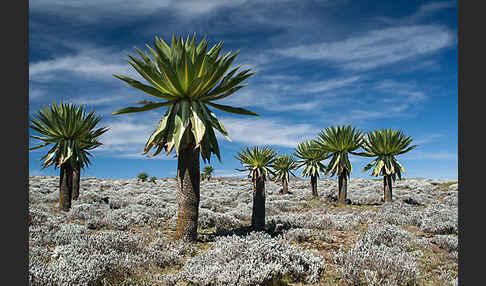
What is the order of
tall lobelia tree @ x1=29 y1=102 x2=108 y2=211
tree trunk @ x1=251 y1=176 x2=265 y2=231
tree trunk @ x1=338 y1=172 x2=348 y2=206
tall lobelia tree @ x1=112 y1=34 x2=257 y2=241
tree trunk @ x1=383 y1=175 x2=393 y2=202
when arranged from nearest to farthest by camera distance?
1. tall lobelia tree @ x1=112 y1=34 x2=257 y2=241
2. tree trunk @ x1=251 y1=176 x2=265 y2=231
3. tall lobelia tree @ x1=29 y1=102 x2=108 y2=211
4. tree trunk @ x1=338 y1=172 x2=348 y2=206
5. tree trunk @ x1=383 y1=175 x2=393 y2=202

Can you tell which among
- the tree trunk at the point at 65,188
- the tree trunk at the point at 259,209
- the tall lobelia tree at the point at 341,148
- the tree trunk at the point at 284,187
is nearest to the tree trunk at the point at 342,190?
the tall lobelia tree at the point at 341,148

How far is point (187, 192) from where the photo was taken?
8.13 meters

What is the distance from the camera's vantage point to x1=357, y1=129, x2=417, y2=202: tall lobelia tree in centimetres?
2016

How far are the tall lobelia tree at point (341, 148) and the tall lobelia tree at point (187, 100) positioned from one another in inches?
536

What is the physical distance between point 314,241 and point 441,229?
4523mm

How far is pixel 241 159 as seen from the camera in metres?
11.3

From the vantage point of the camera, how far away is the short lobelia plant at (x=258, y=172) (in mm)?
10289

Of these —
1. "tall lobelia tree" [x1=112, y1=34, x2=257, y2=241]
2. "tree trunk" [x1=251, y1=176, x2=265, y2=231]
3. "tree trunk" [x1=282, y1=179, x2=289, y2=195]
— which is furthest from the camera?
"tree trunk" [x1=282, y1=179, x2=289, y2=195]

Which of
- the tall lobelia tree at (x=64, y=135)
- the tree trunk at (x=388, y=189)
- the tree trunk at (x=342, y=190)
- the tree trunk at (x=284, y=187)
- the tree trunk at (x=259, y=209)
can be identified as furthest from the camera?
the tree trunk at (x=284, y=187)

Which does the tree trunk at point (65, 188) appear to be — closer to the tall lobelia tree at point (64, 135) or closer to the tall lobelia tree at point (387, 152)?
the tall lobelia tree at point (64, 135)

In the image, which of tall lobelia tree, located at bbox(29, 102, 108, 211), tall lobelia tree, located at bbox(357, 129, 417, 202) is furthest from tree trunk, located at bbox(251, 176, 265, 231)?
tall lobelia tree, located at bbox(357, 129, 417, 202)

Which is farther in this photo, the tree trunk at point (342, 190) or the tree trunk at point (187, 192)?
the tree trunk at point (342, 190)

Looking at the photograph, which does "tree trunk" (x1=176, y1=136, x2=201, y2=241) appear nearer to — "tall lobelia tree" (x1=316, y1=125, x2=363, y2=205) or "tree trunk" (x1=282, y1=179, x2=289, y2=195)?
"tall lobelia tree" (x1=316, y1=125, x2=363, y2=205)

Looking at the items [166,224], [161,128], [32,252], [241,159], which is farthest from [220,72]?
[166,224]
